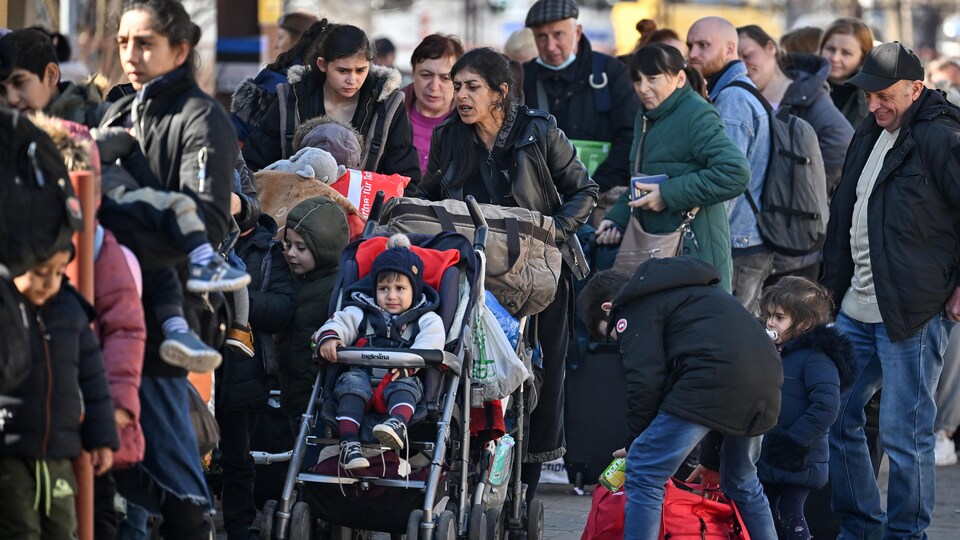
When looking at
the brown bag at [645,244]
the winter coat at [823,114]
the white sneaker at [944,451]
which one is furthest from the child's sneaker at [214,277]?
the white sneaker at [944,451]

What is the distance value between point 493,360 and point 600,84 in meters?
3.60

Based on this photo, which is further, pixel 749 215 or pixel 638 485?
pixel 749 215

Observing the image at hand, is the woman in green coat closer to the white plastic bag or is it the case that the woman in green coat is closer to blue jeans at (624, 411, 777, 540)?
the white plastic bag

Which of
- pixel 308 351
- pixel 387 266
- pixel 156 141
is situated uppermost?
pixel 156 141

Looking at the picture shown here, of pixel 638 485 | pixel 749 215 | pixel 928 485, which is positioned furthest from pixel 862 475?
pixel 749 215

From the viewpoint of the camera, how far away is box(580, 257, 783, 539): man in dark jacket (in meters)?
5.98

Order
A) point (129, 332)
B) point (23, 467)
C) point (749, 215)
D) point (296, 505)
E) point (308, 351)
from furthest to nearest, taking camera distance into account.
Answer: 1. point (749, 215)
2. point (308, 351)
3. point (296, 505)
4. point (129, 332)
5. point (23, 467)

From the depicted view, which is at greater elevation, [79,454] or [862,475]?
[79,454]

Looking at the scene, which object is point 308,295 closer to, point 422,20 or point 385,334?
point 385,334

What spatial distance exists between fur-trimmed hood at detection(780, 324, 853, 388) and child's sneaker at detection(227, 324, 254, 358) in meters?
2.29

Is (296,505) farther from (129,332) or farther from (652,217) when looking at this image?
(652,217)

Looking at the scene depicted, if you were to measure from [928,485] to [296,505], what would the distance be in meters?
2.83

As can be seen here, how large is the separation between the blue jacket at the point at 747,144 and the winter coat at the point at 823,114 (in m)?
0.80

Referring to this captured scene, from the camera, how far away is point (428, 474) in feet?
19.6
